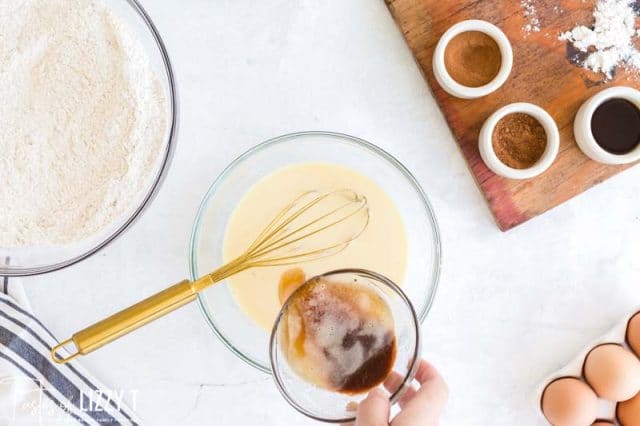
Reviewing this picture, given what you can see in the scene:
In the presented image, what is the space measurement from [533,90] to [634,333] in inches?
20.1

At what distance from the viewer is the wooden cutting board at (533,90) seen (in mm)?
1188

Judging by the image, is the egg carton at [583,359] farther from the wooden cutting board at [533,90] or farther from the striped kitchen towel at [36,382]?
the striped kitchen towel at [36,382]

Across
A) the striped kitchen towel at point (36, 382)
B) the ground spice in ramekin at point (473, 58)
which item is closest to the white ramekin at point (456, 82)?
the ground spice in ramekin at point (473, 58)

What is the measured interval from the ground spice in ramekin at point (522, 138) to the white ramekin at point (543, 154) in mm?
11

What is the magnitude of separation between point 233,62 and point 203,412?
0.69 metres

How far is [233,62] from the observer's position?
47.1 inches

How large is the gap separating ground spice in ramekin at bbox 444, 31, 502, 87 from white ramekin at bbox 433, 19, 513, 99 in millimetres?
10

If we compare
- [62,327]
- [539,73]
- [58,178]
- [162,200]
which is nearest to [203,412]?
[62,327]

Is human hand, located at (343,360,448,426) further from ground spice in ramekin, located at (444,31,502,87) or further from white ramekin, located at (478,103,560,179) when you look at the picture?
ground spice in ramekin, located at (444,31,502,87)

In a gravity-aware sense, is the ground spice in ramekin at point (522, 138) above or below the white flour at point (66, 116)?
below

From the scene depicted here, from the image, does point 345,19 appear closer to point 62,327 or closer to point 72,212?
point 72,212

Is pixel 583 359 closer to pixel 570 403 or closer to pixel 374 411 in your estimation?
pixel 570 403

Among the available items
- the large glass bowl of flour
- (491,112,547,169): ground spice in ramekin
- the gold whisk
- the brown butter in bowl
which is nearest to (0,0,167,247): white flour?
the large glass bowl of flour

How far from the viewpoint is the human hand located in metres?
0.84
